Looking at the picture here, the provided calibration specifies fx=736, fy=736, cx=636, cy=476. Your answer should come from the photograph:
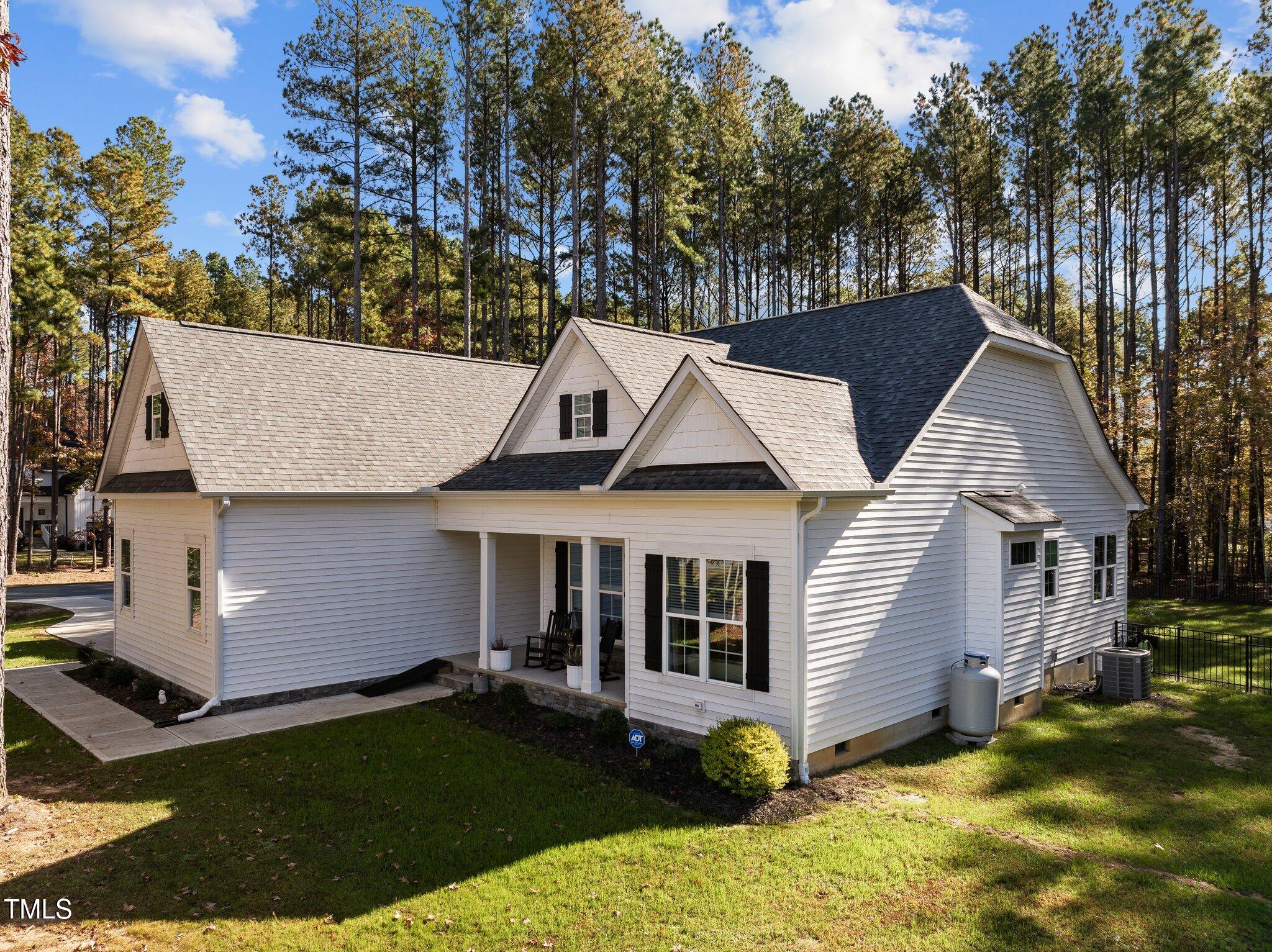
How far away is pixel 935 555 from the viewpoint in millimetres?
11320

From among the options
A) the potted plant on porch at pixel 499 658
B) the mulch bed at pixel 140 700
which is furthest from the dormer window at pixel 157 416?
the potted plant on porch at pixel 499 658

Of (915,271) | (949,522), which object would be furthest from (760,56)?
(949,522)

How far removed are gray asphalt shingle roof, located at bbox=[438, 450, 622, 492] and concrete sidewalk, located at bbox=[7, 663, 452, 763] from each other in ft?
13.3

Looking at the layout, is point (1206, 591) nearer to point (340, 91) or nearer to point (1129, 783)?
point (1129, 783)

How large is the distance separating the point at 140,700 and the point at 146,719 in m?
1.54

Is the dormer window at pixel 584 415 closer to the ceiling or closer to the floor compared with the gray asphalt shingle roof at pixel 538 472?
closer to the ceiling

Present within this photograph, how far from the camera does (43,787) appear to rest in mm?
9453

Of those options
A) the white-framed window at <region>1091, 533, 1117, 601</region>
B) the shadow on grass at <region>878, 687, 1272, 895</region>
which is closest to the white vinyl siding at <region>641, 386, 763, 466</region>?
the shadow on grass at <region>878, 687, 1272, 895</region>

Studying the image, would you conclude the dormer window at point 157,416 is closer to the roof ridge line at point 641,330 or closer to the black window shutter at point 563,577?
the black window shutter at point 563,577

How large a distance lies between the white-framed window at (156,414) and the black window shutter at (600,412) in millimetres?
8659

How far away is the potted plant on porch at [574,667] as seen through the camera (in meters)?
12.1

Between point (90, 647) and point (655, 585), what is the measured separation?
14783mm

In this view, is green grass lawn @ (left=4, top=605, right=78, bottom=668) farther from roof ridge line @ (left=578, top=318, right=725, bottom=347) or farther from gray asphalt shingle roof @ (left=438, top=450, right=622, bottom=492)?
roof ridge line @ (left=578, top=318, right=725, bottom=347)

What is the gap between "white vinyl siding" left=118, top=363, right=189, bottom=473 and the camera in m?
14.1
